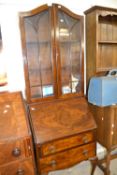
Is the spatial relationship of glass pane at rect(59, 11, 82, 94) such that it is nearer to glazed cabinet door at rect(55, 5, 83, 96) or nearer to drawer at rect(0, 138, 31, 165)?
glazed cabinet door at rect(55, 5, 83, 96)

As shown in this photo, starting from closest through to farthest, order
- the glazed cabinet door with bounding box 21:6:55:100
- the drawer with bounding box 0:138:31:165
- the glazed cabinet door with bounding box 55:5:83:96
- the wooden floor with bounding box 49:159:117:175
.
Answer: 1. the drawer with bounding box 0:138:31:165
2. the glazed cabinet door with bounding box 21:6:55:100
3. the glazed cabinet door with bounding box 55:5:83:96
4. the wooden floor with bounding box 49:159:117:175

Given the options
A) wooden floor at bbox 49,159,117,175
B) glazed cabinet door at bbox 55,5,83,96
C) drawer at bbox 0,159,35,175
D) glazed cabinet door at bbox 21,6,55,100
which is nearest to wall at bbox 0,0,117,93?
glazed cabinet door at bbox 21,6,55,100

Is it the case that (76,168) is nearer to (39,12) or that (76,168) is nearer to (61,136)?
(61,136)

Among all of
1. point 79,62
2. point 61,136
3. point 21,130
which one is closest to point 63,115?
point 61,136

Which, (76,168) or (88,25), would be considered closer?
(88,25)

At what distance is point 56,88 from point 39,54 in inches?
16.9

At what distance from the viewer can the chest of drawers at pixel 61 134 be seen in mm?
1434

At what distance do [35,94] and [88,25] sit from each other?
107 centimetres

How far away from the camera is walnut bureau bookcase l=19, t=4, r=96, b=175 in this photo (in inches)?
57.9

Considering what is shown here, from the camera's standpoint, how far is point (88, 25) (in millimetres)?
1863

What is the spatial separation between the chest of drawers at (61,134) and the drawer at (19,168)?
0.10 metres


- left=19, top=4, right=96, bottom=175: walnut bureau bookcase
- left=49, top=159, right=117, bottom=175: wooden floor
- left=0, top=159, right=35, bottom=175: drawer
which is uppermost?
left=19, top=4, right=96, bottom=175: walnut bureau bookcase

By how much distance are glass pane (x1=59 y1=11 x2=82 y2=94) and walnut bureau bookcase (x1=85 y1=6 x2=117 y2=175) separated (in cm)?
17

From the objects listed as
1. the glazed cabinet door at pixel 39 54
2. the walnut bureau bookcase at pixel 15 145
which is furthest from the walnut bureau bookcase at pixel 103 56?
the walnut bureau bookcase at pixel 15 145
